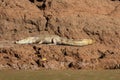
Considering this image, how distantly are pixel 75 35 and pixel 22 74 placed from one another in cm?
609

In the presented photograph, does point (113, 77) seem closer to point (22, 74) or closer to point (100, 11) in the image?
point (22, 74)

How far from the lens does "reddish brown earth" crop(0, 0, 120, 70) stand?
15.8 metres

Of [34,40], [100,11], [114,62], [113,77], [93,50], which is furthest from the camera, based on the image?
[100,11]

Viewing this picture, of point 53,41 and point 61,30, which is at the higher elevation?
point 61,30

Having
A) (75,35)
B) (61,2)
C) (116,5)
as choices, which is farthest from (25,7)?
(116,5)

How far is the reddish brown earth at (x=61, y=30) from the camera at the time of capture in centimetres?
1578

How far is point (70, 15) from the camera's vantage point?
19938 millimetres

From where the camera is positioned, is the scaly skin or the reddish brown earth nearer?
the reddish brown earth

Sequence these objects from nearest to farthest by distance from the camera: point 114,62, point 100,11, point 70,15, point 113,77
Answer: point 113,77 < point 114,62 < point 70,15 < point 100,11

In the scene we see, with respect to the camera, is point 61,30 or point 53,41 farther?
point 61,30

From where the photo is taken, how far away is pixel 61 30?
1923cm

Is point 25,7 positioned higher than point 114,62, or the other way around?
point 25,7

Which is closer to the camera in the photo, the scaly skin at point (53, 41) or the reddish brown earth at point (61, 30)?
the reddish brown earth at point (61, 30)

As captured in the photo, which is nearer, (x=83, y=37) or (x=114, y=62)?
(x=114, y=62)
